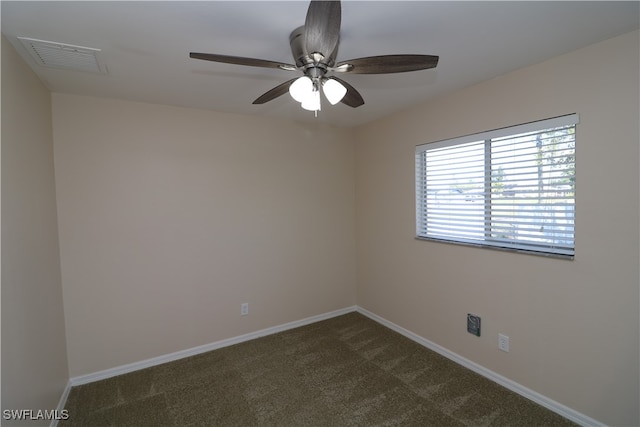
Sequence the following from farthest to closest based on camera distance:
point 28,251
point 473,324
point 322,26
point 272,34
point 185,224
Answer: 1. point 185,224
2. point 473,324
3. point 28,251
4. point 272,34
5. point 322,26

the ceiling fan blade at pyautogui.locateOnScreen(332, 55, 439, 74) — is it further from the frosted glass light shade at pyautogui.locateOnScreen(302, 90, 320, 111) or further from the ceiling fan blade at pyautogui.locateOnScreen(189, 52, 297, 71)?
the ceiling fan blade at pyautogui.locateOnScreen(189, 52, 297, 71)

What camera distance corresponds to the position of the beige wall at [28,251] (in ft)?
5.01

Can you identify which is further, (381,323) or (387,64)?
(381,323)

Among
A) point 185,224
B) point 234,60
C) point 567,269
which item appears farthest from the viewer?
point 185,224

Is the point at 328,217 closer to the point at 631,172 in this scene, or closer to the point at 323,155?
the point at 323,155

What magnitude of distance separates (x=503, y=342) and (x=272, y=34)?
270cm

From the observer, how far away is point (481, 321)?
8.18 ft

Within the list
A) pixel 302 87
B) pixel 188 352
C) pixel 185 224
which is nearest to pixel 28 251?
pixel 185 224

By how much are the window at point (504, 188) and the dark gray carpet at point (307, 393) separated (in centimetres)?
112

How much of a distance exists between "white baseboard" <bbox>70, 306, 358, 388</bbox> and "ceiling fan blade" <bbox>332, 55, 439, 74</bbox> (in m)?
2.80

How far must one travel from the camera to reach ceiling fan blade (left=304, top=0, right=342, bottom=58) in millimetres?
1076

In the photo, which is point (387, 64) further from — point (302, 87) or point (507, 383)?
point (507, 383)

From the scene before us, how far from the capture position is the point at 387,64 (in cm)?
144

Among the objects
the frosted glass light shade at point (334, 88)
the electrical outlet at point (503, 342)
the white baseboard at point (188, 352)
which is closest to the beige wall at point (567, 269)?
the electrical outlet at point (503, 342)
